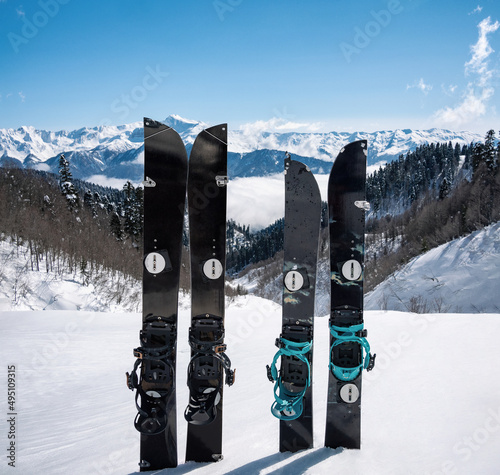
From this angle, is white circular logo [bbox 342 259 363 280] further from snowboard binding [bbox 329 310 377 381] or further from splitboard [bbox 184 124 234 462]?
splitboard [bbox 184 124 234 462]

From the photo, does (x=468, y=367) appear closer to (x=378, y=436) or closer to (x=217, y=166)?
(x=378, y=436)

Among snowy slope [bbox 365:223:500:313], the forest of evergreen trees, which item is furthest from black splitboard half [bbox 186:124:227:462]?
the forest of evergreen trees

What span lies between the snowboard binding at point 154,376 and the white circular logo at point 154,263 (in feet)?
1.57

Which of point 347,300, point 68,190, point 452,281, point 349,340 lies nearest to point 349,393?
point 349,340

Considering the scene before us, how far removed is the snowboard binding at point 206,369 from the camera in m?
2.91

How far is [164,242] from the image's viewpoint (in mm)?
3150

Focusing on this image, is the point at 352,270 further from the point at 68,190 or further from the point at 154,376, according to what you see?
the point at 68,190

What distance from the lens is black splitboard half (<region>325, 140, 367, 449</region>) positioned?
2.90 meters

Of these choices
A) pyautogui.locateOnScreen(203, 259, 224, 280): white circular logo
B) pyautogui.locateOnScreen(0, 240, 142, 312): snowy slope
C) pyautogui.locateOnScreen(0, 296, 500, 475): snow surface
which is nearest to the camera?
pyautogui.locateOnScreen(0, 296, 500, 475): snow surface

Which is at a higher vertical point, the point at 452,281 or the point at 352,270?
the point at 352,270

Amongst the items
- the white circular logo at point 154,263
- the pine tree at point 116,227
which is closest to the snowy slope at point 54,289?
the pine tree at point 116,227

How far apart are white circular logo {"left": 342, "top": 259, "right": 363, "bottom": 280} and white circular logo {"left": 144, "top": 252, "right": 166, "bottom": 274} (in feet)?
5.65

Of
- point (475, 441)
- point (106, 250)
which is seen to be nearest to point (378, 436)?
point (475, 441)

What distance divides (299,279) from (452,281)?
23469 millimetres
